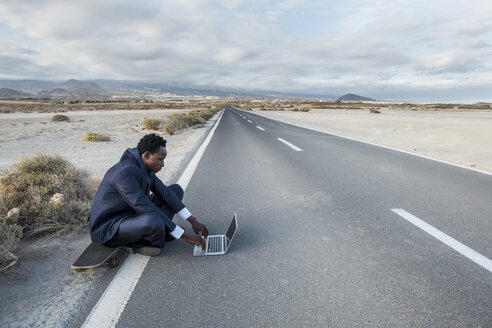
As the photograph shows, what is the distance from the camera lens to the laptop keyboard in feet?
10.6

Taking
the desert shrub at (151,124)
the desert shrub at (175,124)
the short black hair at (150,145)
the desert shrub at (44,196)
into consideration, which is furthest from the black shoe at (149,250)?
the desert shrub at (151,124)

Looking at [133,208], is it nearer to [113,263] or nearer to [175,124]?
[113,263]

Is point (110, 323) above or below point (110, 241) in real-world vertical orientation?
below

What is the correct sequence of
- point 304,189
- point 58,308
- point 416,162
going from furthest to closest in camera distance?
point 416,162
point 304,189
point 58,308

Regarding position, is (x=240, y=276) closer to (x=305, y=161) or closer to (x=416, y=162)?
(x=305, y=161)

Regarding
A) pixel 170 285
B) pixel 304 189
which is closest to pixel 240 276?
pixel 170 285

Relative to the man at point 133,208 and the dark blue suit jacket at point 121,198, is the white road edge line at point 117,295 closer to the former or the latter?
the man at point 133,208

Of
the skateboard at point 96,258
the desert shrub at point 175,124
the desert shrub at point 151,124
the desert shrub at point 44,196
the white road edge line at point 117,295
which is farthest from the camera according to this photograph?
the desert shrub at point 151,124

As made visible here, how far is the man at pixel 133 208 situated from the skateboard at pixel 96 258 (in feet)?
0.31

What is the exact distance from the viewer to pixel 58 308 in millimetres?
2383

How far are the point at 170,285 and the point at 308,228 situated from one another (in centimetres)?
200

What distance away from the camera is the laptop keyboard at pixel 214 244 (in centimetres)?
324

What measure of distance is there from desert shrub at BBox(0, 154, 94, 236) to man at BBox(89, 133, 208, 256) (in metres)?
1.10

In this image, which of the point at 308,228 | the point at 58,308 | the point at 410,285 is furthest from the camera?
the point at 308,228
